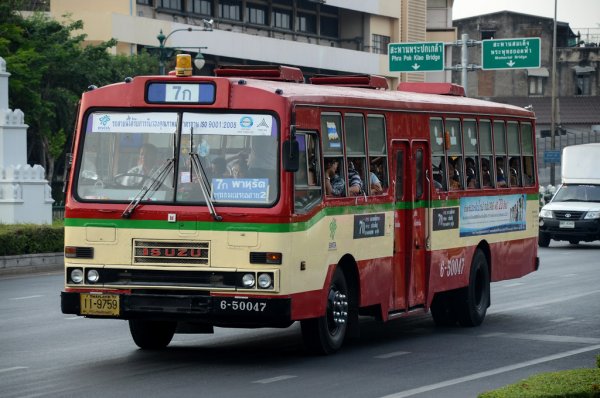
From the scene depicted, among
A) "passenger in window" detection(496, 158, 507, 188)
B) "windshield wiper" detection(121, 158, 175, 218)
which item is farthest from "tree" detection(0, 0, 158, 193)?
"windshield wiper" detection(121, 158, 175, 218)

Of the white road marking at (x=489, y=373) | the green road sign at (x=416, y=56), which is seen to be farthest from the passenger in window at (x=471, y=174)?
the green road sign at (x=416, y=56)

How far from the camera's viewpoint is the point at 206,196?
13875 millimetres

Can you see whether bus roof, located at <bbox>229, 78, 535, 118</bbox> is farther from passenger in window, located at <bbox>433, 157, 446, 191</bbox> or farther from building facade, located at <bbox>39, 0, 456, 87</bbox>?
building facade, located at <bbox>39, 0, 456, 87</bbox>

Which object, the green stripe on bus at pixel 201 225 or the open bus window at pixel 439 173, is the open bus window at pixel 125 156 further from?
the open bus window at pixel 439 173

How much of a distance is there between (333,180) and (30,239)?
16.5m

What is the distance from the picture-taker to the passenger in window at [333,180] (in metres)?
15.0

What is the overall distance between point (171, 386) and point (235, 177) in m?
2.25

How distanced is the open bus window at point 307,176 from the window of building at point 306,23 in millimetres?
61075

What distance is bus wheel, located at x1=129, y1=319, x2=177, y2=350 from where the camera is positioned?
15.3m

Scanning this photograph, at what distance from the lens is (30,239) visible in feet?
100

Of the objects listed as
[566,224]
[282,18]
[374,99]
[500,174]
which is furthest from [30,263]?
[282,18]

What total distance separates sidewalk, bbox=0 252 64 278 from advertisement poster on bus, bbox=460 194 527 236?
11795 millimetres

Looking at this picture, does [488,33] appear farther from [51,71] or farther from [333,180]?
[333,180]

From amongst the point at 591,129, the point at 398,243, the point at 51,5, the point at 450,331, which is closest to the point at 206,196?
the point at 398,243
